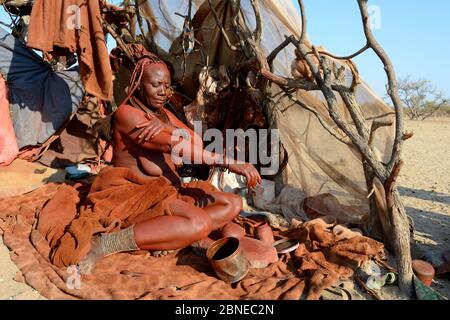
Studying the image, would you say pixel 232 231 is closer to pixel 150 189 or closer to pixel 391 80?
pixel 150 189

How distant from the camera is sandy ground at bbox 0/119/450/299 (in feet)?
7.76

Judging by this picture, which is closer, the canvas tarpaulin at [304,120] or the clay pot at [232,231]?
the clay pot at [232,231]

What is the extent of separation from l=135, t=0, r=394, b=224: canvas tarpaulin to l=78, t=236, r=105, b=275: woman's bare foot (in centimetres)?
223

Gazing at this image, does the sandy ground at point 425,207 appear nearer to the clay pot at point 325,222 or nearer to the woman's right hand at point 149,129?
the clay pot at point 325,222

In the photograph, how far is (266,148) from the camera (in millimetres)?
4160

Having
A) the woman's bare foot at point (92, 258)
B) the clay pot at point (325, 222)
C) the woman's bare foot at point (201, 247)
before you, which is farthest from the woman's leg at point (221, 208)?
the woman's bare foot at point (92, 258)

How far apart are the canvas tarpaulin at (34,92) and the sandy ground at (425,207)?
198 centimetres

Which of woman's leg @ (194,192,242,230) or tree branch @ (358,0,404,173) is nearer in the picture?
tree branch @ (358,0,404,173)

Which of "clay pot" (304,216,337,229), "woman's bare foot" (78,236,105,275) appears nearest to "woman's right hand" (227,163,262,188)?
"clay pot" (304,216,337,229)

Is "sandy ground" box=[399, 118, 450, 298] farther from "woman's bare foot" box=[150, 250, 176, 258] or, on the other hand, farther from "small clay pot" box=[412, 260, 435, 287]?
"woman's bare foot" box=[150, 250, 176, 258]

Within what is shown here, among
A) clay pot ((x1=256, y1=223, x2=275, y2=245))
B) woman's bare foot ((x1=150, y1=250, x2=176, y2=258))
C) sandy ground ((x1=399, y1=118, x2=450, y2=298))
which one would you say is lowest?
sandy ground ((x1=399, y1=118, x2=450, y2=298))

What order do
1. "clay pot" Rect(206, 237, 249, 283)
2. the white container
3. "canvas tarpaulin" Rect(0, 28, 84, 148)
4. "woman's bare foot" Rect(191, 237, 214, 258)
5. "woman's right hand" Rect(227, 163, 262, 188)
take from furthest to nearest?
"canvas tarpaulin" Rect(0, 28, 84, 148), the white container, "woman's bare foot" Rect(191, 237, 214, 258), "woman's right hand" Rect(227, 163, 262, 188), "clay pot" Rect(206, 237, 249, 283)

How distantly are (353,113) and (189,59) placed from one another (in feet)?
9.15

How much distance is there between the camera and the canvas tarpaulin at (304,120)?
11.2 feet
